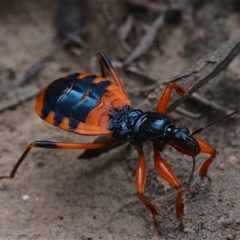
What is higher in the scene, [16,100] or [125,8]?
[125,8]

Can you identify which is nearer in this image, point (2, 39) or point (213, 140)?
point (213, 140)

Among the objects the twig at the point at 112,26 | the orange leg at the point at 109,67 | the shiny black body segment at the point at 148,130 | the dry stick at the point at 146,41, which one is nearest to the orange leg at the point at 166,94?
the shiny black body segment at the point at 148,130

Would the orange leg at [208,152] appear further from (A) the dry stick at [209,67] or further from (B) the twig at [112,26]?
(B) the twig at [112,26]

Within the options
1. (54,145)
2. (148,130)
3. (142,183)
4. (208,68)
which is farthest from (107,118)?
(208,68)

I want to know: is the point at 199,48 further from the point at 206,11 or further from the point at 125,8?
the point at 125,8

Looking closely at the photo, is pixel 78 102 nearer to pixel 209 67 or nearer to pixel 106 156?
pixel 106 156

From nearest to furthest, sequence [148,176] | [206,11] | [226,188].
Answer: [226,188] → [148,176] → [206,11]

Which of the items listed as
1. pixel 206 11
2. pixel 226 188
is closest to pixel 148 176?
pixel 226 188
